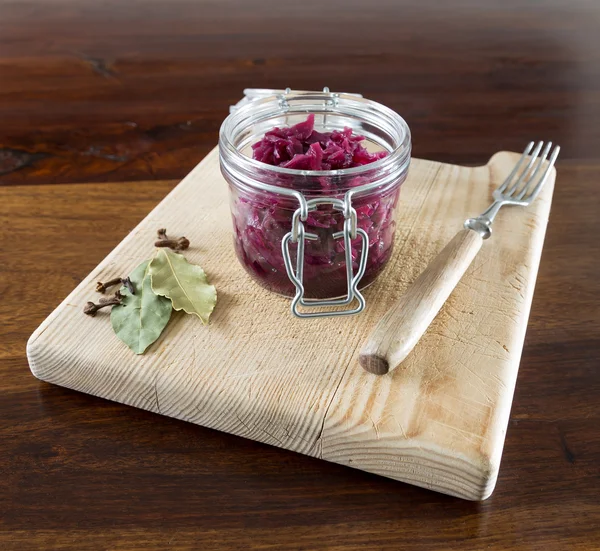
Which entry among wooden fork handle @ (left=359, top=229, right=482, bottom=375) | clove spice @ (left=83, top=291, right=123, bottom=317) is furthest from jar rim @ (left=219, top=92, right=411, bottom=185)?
clove spice @ (left=83, top=291, right=123, bottom=317)

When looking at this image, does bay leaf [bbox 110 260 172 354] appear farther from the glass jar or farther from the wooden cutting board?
the glass jar

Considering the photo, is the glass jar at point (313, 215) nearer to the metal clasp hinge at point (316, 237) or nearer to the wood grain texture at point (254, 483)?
the metal clasp hinge at point (316, 237)

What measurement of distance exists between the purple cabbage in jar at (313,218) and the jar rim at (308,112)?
17 millimetres

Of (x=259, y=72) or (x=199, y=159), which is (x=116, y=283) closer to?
(x=199, y=159)

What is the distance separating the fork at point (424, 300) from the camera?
1.05 meters

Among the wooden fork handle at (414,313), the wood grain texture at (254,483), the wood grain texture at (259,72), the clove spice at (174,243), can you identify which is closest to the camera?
the wood grain texture at (254,483)

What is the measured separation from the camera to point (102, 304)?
3.99 ft

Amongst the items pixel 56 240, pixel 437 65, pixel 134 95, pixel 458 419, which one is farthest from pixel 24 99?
pixel 458 419

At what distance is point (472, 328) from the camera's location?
1.19 metres

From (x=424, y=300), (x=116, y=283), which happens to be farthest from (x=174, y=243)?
(x=424, y=300)

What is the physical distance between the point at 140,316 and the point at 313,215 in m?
0.32

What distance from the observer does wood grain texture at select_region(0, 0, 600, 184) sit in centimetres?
192

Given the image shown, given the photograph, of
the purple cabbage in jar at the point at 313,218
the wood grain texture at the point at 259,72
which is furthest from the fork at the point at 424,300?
the wood grain texture at the point at 259,72

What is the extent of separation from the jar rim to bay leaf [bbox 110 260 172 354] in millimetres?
258
